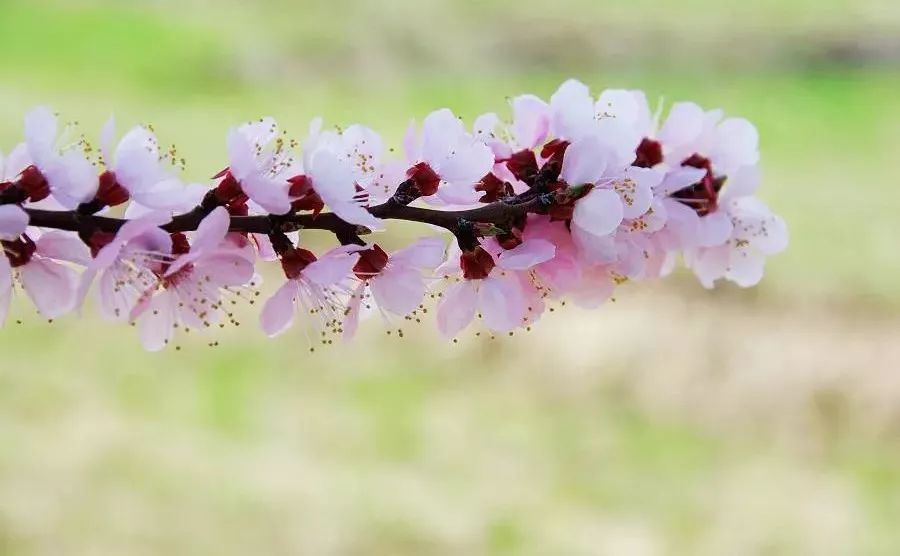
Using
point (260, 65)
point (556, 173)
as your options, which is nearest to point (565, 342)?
point (260, 65)

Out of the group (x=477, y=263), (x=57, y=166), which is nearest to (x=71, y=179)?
(x=57, y=166)

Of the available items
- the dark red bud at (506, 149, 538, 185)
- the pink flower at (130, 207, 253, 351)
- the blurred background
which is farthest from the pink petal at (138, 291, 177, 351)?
the blurred background

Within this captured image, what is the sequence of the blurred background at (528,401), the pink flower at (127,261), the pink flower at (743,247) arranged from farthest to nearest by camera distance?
the blurred background at (528,401) → the pink flower at (743,247) → the pink flower at (127,261)

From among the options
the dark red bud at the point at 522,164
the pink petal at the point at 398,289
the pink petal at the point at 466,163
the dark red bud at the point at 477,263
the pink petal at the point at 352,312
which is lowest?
the pink petal at the point at 352,312

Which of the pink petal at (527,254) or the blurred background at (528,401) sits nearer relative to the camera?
the pink petal at (527,254)

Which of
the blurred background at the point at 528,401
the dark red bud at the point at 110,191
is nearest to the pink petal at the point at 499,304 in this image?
the dark red bud at the point at 110,191

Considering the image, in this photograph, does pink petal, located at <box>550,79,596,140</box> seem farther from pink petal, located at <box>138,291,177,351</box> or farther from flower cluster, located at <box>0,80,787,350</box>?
pink petal, located at <box>138,291,177,351</box>

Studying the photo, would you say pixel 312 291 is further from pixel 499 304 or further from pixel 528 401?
pixel 528 401

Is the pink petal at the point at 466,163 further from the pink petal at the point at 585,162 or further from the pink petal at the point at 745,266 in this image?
the pink petal at the point at 745,266
